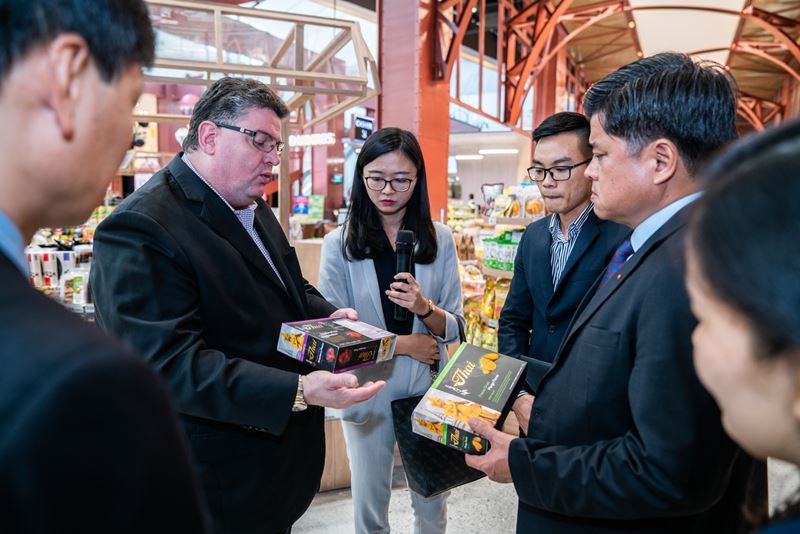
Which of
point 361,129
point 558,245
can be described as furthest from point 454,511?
point 361,129

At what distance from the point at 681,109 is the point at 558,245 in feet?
3.65

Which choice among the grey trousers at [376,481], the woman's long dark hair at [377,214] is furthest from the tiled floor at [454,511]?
the woman's long dark hair at [377,214]

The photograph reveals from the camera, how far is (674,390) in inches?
36.6

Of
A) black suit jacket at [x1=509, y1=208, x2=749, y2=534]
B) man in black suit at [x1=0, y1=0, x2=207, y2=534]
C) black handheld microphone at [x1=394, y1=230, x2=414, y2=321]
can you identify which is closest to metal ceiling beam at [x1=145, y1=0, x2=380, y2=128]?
black handheld microphone at [x1=394, y1=230, x2=414, y2=321]

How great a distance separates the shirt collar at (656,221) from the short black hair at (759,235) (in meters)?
0.62

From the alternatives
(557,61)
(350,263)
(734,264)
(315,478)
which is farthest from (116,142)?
(557,61)

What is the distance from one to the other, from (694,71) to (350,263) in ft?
4.44

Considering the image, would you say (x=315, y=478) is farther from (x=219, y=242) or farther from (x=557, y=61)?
(x=557, y=61)

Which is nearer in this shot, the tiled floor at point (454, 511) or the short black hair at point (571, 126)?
the short black hair at point (571, 126)

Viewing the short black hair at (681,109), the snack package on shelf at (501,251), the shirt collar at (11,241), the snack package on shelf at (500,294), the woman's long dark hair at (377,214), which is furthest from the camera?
the snack package on shelf at (500,294)

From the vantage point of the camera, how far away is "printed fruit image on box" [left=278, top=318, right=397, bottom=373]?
136 cm

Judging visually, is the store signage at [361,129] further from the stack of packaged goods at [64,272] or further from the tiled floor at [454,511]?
the tiled floor at [454,511]

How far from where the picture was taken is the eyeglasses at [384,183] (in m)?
2.09

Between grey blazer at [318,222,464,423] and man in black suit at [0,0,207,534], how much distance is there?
1.47m
